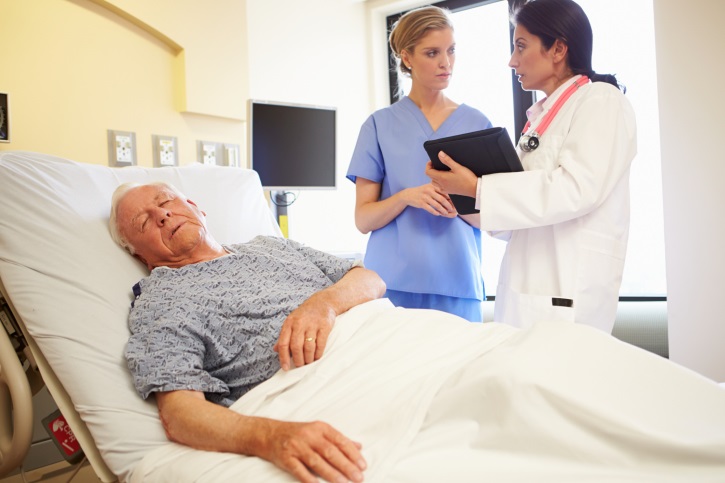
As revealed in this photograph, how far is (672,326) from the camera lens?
237 cm

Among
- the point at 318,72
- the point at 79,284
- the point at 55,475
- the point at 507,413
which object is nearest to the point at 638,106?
the point at 318,72

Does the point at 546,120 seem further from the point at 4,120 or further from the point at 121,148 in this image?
the point at 4,120

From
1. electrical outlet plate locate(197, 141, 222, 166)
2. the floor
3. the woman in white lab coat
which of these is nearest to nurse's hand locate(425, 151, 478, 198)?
the woman in white lab coat

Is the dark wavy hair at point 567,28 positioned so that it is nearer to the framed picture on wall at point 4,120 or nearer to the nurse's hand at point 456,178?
the nurse's hand at point 456,178

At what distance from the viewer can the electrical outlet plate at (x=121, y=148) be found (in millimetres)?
2303

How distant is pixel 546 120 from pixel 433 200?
35 centimetres

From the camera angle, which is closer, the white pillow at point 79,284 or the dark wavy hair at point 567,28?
the white pillow at point 79,284

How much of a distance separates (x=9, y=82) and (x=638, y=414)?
213 centimetres

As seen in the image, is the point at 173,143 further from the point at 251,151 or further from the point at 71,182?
the point at 71,182

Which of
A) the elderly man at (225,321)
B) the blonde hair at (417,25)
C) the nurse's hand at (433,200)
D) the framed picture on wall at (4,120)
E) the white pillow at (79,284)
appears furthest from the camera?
the framed picture on wall at (4,120)

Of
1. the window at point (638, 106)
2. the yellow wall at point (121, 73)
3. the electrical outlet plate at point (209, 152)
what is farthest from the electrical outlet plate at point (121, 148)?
the window at point (638, 106)

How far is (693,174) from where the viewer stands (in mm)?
2305

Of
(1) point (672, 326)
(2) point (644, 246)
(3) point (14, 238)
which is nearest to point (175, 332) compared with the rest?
(3) point (14, 238)

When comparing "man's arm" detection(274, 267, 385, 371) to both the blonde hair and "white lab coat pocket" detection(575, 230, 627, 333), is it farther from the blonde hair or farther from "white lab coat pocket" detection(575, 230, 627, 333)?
the blonde hair
